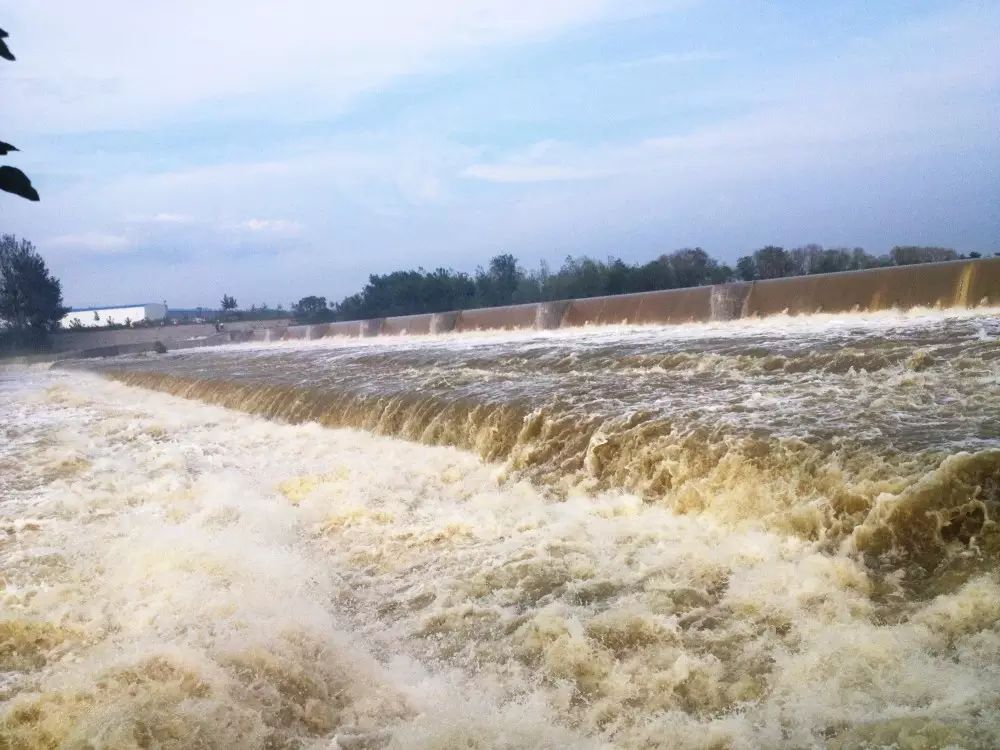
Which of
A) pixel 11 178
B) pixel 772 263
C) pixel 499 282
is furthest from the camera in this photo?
pixel 499 282

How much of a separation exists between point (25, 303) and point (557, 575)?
49167 millimetres

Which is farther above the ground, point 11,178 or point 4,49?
point 4,49

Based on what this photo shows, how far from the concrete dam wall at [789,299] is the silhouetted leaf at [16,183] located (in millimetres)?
10517

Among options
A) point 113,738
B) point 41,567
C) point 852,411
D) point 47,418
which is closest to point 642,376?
point 852,411

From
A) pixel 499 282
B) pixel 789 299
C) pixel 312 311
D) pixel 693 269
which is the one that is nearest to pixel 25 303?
pixel 312 311

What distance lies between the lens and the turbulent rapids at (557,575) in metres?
2.49

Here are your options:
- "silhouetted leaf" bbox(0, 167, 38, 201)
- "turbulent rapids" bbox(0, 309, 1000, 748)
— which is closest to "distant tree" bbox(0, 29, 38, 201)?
"silhouetted leaf" bbox(0, 167, 38, 201)

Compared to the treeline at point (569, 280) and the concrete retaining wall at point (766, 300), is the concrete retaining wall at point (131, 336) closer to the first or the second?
the treeline at point (569, 280)

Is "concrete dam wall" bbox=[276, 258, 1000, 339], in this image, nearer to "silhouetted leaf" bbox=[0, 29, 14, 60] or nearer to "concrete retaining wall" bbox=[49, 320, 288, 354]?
"silhouetted leaf" bbox=[0, 29, 14, 60]

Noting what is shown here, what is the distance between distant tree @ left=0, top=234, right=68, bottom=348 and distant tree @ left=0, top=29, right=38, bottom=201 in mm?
47923

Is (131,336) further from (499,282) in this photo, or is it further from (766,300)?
(766,300)

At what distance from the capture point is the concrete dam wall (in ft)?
31.4

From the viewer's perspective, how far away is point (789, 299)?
1158 centimetres

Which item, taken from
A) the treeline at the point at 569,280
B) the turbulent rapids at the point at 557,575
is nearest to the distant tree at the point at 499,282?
the treeline at the point at 569,280
